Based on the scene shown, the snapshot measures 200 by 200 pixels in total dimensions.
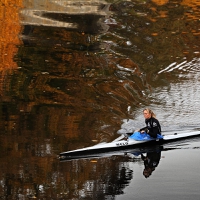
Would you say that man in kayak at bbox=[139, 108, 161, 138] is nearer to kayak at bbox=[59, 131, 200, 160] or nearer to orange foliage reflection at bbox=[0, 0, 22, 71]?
kayak at bbox=[59, 131, 200, 160]

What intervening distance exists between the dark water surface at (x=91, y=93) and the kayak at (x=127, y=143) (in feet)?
0.94

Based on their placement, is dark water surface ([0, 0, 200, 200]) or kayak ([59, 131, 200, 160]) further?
Result: kayak ([59, 131, 200, 160])

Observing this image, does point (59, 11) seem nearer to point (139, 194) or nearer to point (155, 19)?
point (155, 19)

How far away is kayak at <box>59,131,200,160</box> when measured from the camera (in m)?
13.7

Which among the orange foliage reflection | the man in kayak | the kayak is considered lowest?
the kayak

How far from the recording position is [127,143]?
14547 mm

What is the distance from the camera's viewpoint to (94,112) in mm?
17109

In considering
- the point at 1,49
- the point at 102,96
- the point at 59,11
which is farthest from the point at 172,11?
the point at 102,96

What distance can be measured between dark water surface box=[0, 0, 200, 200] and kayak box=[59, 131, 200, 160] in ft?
0.94

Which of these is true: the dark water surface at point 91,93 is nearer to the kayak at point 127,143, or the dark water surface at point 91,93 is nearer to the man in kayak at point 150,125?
the kayak at point 127,143

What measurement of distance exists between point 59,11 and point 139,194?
21801 millimetres

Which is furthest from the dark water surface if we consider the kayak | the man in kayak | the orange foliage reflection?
the man in kayak

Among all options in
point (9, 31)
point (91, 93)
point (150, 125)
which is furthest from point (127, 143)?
point (9, 31)

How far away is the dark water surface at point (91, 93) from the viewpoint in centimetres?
1256
